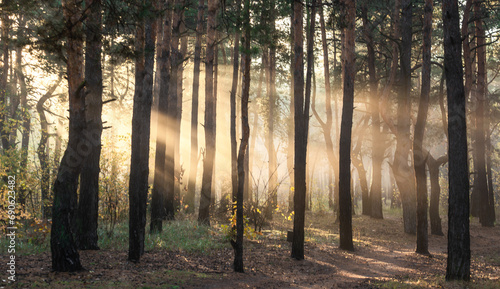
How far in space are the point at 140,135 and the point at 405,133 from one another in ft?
40.0

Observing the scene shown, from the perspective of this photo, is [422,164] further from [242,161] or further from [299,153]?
[242,161]

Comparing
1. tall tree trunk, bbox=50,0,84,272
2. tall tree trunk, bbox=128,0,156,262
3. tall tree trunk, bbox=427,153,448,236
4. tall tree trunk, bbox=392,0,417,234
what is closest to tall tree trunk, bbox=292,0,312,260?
tall tree trunk, bbox=128,0,156,262

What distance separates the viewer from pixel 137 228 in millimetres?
8992

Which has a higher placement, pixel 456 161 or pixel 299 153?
pixel 299 153

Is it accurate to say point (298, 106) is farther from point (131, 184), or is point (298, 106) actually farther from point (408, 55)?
point (408, 55)

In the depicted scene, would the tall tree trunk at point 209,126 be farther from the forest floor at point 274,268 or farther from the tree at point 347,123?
the tree at point 347,123

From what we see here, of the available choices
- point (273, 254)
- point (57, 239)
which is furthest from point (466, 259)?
point (57, 239)

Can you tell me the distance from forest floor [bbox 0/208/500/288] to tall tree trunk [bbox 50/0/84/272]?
1.28 ft

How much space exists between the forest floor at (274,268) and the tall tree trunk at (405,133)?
2.18 m

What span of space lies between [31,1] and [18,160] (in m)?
7.37

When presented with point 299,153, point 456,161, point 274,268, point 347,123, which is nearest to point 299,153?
point 299,153

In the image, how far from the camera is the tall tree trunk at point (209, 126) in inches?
607

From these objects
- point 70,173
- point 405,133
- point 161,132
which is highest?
point 405,133

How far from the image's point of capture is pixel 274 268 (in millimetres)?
9961
